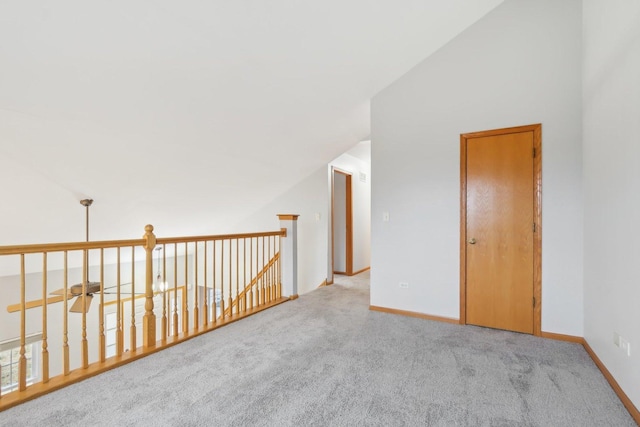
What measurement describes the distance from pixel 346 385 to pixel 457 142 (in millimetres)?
2496

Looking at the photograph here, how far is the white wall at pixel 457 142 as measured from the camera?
268 cm

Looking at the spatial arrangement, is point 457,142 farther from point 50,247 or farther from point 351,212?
point 50,247

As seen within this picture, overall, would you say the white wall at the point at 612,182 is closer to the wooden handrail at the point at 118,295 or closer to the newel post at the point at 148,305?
the wooden handrail at the point at 118,295

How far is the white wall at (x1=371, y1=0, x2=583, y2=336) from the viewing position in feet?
8.79

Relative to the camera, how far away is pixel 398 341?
8.78 feet

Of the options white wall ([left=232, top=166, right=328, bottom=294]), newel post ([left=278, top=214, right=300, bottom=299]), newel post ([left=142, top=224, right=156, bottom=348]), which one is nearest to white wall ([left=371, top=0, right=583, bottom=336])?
newel post ([left=278, top=214, right=300, bottom=299])

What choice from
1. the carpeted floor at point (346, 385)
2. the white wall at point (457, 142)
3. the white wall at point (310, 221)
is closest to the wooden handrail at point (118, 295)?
the carpeted floor at point (346, 385)

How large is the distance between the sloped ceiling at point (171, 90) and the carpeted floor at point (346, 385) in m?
1.96

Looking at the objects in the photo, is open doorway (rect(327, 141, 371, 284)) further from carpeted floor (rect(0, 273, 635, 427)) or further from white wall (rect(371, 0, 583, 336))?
carpeted floor (rect(0, 273, 635, 427))

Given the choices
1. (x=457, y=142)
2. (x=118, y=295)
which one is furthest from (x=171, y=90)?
(x=457, y=142)

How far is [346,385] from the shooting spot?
196cm

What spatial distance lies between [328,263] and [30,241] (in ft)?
12.9

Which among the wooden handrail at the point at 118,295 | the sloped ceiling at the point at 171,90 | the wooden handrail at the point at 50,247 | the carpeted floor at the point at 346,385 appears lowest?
the carpeted floor at the point at 346,385

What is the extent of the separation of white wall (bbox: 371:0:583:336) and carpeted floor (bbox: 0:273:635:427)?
1.83 feet
